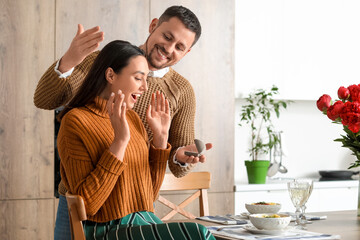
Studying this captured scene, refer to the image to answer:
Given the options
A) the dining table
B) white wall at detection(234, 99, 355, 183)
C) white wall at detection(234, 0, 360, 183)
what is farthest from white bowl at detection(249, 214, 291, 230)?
white wall at detection(234, 99, 355, 183)

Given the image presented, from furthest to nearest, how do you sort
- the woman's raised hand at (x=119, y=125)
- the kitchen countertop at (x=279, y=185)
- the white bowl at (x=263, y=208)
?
the kitchen countertop at (x=279, y=185) → the white bowl at (x=263, y=208) → the woman's raised hand at (x=119, y=125)

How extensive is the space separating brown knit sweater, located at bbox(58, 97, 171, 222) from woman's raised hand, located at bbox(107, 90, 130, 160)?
27 millimetres

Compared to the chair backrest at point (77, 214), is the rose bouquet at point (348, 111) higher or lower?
higher

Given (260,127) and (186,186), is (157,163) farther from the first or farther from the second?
(260,127)

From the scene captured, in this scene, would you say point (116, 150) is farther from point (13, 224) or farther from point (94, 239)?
point (13, 224)

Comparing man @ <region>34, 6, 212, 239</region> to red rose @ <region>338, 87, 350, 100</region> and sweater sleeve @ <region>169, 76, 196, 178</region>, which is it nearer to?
sweater sleeve @ <region>169, 76, 196, 178</region>

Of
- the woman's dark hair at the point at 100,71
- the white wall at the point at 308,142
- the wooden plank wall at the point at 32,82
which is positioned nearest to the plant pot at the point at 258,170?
the white wall at the point at 308,142

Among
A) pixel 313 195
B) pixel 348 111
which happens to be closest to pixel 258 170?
pixel 313 195

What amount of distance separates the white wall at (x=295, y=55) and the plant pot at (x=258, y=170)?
379 mm

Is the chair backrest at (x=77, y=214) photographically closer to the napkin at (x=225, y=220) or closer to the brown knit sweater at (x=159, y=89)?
the brown knit sweater at (x=159, y=89)

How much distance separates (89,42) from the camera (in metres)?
1.64

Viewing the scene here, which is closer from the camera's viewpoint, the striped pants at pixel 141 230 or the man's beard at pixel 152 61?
the striped pants at pixel 141 230

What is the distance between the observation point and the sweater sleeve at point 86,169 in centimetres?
156

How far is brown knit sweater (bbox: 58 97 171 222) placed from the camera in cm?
156
